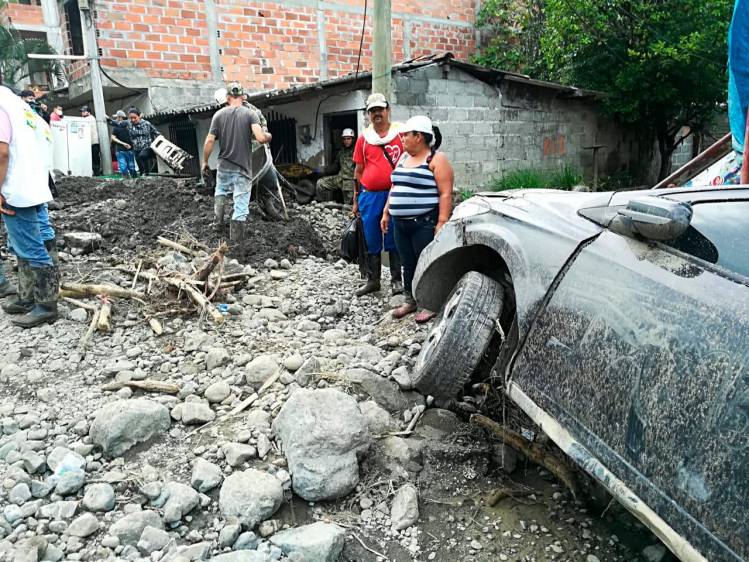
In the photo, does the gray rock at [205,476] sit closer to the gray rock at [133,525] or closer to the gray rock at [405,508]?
the gray rock at [133,525]

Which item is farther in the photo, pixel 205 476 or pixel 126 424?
pixel 126 424

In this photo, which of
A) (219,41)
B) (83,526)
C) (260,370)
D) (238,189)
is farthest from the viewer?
(219,41)

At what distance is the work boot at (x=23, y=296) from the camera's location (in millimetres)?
4578

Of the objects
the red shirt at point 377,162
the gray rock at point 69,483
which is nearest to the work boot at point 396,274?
the red shirt at point 377,162

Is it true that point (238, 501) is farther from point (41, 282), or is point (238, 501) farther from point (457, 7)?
point (457, 7)

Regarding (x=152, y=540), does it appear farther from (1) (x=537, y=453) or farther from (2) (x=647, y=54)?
(2) (x=647, y=54)

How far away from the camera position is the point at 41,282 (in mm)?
4484

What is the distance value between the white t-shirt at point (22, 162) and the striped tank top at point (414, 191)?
2674 mm

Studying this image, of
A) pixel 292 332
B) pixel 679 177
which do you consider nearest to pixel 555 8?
pixel 679 177

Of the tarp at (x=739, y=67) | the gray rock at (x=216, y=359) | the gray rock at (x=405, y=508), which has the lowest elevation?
the gray rock at (x=405, y=508)

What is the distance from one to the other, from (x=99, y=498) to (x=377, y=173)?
129 inches

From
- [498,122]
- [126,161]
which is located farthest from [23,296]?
[498,122]

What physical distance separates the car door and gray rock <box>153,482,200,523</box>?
1.54 m

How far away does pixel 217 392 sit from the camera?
344cm
